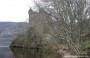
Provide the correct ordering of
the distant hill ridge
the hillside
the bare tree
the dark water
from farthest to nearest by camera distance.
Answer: the distant hill ridge, the hillside, the dark water, the bare tree

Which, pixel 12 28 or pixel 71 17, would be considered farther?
pixel 12 28

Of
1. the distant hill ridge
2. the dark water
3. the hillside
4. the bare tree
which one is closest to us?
the bare tree

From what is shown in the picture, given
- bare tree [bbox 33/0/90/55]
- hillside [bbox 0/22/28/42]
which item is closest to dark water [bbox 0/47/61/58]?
bare tree [bbox 33/0/90/55]

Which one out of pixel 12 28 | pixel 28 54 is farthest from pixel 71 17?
pixel 12 28

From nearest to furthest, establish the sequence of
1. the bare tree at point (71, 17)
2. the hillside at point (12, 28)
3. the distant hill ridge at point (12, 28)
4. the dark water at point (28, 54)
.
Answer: the bare tree at point (71, 17), the dark water at point (28, 54), the hillside at point (12, 28), the distant hill ridge at point (12, 28)

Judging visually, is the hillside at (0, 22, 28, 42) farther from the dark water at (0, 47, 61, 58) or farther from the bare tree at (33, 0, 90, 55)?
the bare tree at (33, 0, 90, 55)

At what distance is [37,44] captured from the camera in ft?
172

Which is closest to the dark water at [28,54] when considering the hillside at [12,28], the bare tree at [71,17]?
the bare tree at [71,17]

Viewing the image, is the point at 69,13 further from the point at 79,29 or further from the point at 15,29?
the point at 15,29

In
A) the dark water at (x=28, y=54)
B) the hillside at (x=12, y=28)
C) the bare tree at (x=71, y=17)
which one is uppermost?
the bare tree at (x=71, y=17)

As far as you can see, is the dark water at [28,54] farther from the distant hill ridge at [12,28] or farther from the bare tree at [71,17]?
the distant hill ridge at [12,28]

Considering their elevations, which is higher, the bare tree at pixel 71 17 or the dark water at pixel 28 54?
the bare tree at pixel 71 17

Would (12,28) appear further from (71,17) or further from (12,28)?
(71,17)

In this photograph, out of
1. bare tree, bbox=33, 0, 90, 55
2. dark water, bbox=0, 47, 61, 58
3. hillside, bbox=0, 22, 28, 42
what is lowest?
dark water, bbox=0, 47, 61, 58
